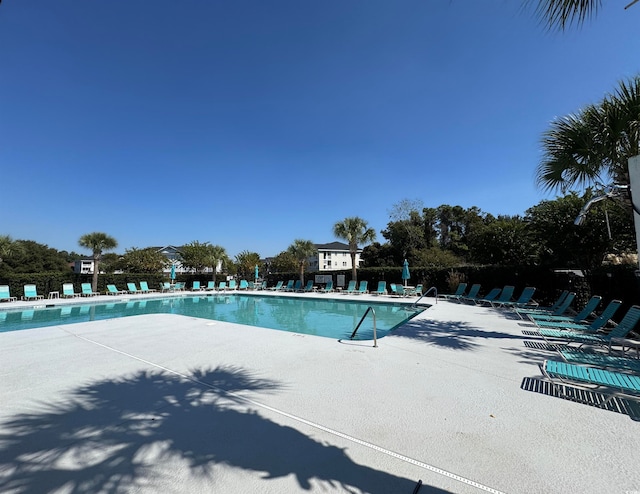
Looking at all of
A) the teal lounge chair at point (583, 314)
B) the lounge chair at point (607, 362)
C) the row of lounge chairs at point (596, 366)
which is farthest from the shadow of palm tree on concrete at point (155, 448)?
the teal lounge chair at point (583, 314)

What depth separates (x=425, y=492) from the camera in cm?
198

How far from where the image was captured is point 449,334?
23.3 feet

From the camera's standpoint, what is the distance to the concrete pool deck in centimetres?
215

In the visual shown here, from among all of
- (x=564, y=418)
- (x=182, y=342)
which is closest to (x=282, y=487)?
(x=564, y=418)

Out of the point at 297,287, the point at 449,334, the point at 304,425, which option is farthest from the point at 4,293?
the point at 449,334

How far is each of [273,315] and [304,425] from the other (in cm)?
1165

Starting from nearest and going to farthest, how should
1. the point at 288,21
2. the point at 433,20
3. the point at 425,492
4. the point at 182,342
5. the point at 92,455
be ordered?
1. the point at 425,492
2. the point at 92,455
3. the point at 433,20
4. the point at 182,342
5. the point at 288,21

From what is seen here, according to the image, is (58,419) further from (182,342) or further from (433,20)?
(433,20)

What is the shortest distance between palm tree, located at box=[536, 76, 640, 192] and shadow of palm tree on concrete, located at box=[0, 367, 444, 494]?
705cm

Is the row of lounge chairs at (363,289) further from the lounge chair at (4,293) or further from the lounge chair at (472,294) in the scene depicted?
the lounge chair at (4,293)

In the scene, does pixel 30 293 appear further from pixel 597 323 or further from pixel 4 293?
pixel 597 323

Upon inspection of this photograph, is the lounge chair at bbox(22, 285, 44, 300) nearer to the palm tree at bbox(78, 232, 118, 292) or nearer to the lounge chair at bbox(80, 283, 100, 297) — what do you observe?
the lounge chair at bbox(80, 283, 100, 297)

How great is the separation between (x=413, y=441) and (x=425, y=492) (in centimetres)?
67

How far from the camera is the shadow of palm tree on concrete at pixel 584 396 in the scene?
3.23 m
